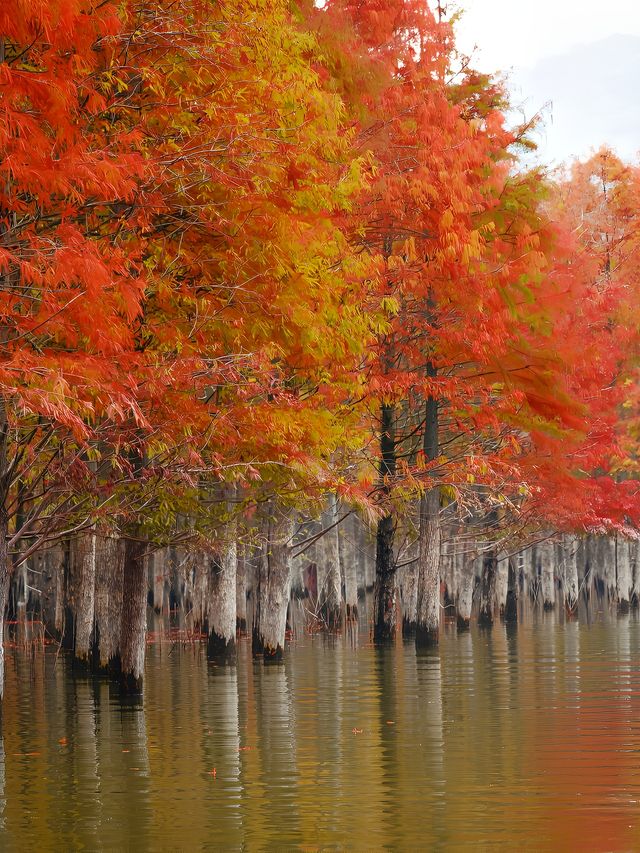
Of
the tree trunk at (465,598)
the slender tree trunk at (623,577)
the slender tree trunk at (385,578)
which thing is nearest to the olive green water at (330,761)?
the slender tree trunk at (385,578)

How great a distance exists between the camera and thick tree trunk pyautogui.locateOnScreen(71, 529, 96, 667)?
26016 millimetres

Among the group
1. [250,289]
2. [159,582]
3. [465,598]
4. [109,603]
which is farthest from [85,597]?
[159,582]

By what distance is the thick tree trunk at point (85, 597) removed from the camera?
85.4ft

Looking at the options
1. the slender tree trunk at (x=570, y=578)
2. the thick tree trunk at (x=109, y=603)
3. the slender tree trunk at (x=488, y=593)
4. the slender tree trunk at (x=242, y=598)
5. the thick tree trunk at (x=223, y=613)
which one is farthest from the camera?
the slender tree trunk at (x=570, y=578)

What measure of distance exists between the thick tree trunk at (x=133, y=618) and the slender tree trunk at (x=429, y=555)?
35.2 ft

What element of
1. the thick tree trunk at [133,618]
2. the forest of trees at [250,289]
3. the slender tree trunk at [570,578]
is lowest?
the slender tree trunk at [570,578]

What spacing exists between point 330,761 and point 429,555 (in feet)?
57.9

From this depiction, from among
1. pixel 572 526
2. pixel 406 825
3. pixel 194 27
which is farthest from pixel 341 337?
pixel 572 526

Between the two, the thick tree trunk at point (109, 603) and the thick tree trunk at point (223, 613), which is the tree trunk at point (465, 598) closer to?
the thick tree trunk at point (223, 613)

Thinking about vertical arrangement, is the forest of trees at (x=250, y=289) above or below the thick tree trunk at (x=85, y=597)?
above

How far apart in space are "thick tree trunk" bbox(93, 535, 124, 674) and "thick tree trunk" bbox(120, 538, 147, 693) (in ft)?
3.87

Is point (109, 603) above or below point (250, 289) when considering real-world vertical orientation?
below

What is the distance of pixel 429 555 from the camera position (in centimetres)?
3081

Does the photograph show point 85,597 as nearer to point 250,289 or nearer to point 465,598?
point 250,289
